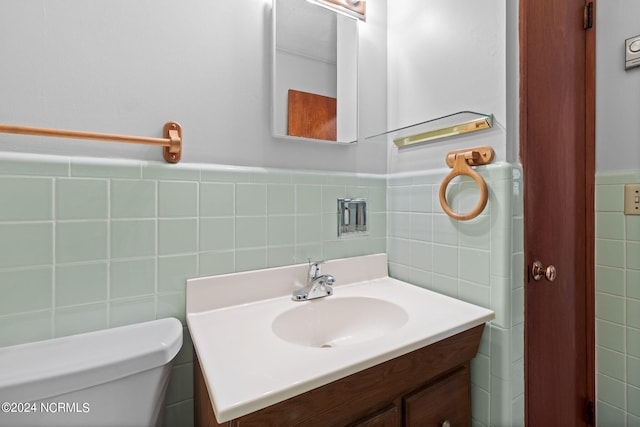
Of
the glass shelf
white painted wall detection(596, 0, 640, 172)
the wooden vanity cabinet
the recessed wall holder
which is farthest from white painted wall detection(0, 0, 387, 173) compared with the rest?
white painted wall detection(596, 0, 640, 172)

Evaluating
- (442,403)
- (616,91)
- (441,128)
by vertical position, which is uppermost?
(616,91)

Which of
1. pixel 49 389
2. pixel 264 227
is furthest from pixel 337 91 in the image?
pixel 49 389

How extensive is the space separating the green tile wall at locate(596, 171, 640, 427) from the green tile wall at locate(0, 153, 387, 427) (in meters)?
1.23

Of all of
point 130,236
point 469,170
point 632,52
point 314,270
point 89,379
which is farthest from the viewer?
point 632,52

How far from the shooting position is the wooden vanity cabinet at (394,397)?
0.56 m

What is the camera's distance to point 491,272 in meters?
0.89

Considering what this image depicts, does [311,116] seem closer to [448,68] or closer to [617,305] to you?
[448,68]

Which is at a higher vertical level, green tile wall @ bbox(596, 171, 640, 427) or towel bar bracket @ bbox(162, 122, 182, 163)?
towel bar bracket @ bbox(162, 122, 182, 163)

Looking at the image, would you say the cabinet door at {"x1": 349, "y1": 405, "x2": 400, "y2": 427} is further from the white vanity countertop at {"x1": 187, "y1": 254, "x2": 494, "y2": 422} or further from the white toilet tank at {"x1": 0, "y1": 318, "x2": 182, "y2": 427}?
the white toilet tank at {"x1": 0, "y1": 318, "x2": 182, "y2": 427}

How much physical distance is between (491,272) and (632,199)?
779 millimetres

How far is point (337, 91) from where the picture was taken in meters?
1.15

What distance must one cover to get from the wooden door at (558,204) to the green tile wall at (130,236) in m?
0.74

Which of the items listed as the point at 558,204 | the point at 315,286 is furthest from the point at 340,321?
the point at 558,204

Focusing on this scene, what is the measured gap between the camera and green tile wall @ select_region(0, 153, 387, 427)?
0.69 m
